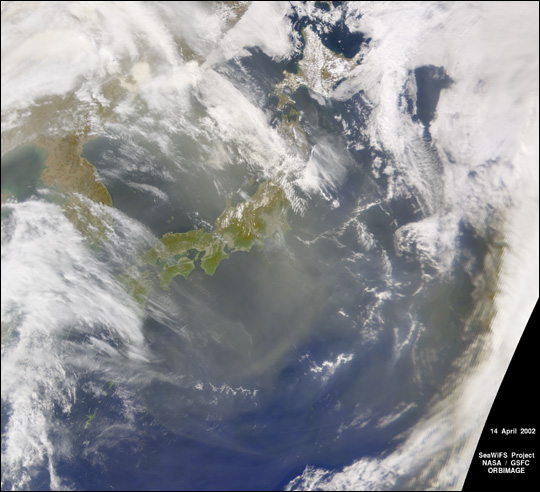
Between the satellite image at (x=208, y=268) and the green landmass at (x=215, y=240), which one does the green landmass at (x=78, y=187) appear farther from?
the green landmass at (x=215, y=240)

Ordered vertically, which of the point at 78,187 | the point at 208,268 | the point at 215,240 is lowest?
the point at 208,268

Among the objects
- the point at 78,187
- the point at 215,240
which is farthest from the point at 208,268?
the point at 78,187

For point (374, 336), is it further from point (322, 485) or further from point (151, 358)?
point (151, 358)

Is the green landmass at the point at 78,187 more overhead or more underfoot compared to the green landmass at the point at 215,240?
more overhead

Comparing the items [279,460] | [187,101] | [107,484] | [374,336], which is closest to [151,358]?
[107,484]

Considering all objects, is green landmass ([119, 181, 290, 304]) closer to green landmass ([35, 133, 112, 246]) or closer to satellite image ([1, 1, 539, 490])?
satellite image ([1, 1, 539, 490])

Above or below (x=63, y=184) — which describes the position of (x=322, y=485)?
below

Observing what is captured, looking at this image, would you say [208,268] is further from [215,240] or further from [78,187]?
[78,187]

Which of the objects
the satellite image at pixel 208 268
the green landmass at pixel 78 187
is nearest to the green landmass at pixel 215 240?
the satellite image at pixel 208 268
